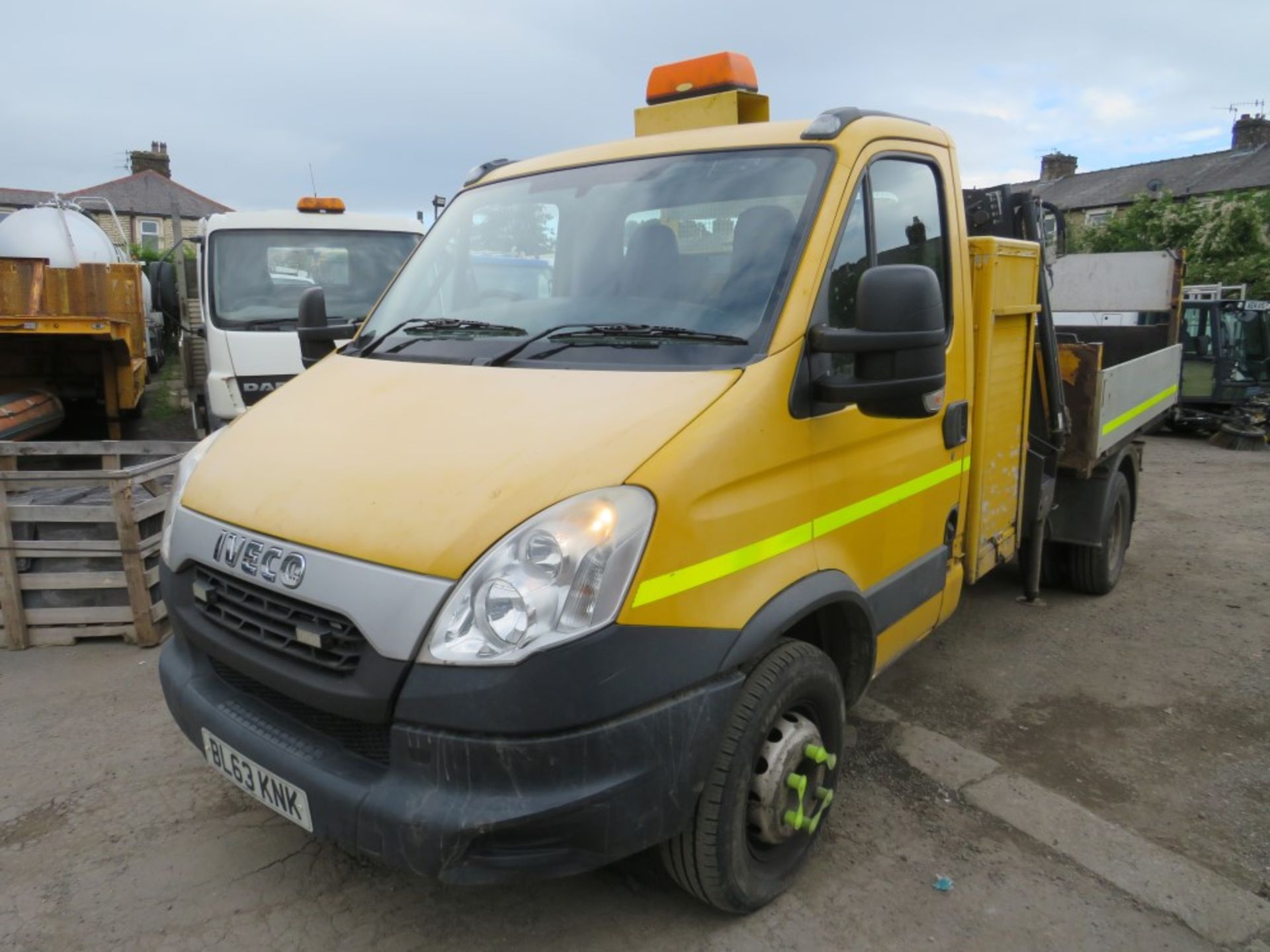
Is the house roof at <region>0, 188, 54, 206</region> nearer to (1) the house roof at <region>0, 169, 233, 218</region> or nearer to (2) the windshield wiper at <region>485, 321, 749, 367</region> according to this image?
(1) the house roof at <region>0, 169, 233, 218</region>

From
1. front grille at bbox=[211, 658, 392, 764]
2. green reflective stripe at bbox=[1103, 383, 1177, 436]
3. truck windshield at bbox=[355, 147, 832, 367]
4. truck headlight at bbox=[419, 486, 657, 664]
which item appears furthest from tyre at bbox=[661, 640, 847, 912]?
green reflective stripe at bbox=[1103, 383, 1177, 436]

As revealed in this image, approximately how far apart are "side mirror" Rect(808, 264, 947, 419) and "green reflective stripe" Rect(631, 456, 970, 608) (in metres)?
0.37

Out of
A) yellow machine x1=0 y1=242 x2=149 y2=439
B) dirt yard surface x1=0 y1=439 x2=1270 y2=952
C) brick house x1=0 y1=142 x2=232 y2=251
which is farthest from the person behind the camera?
brick house x1=0 y1=142 x2=232 y2=251

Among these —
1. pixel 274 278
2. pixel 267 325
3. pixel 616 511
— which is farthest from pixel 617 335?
pixel 274 278

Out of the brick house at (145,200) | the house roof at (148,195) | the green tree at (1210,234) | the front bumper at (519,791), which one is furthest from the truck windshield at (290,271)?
the house roof at (148,195)

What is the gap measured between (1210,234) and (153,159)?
40.0 meters

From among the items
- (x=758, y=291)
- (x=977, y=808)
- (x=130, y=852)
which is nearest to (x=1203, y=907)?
(x=977, y=808)

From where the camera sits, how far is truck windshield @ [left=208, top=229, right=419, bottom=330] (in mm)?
7520

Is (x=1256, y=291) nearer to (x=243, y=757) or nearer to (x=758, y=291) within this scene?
(x=758, y=291)

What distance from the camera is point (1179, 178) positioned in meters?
36.4

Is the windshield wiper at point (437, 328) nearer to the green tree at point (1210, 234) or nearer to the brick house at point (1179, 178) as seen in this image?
the green tree at point (1210, 234)

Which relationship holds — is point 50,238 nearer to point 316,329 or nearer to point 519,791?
point 316,329

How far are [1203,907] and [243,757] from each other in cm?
286

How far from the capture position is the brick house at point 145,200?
39.6 m
